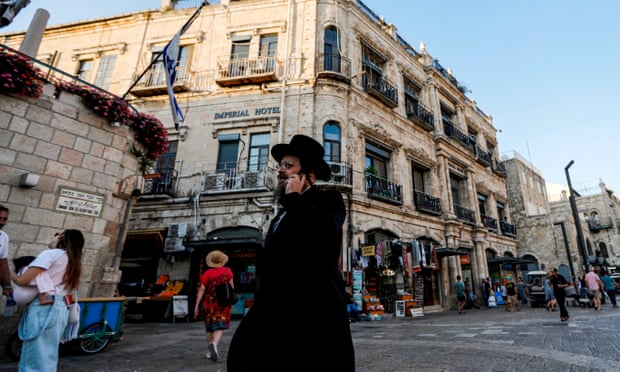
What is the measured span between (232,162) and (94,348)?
8.30 metres

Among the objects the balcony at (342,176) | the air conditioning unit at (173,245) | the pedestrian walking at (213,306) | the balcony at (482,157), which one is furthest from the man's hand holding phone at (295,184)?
the balcony at (482,157)

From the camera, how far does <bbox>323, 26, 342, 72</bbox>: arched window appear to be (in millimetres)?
13422

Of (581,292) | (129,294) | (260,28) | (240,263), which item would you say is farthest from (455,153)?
(129,294)

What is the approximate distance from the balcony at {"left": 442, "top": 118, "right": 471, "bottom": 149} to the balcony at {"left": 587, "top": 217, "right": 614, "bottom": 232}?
25946 mm

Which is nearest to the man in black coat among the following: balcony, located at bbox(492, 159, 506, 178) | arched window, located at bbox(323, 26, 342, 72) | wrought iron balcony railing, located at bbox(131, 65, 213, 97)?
arched window, located at bbox(323, 26, 342, 72)

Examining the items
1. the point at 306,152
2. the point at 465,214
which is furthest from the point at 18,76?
the point at 465,214

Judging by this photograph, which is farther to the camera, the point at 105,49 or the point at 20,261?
the point at 105,49

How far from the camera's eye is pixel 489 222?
2020 cm

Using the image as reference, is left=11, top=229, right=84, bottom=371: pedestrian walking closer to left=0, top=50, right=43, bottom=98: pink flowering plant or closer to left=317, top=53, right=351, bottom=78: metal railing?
left=0, top=50, right=43, bottom=98: pink flowering plant

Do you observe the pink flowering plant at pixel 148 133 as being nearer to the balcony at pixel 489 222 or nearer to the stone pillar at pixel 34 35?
the stone pillar at pixel 34 35

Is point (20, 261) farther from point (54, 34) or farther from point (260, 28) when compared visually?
point (54, 34)

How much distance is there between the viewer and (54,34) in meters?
16.6

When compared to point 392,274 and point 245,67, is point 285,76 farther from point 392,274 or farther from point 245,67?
point 392,274

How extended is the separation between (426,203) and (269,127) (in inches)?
339
